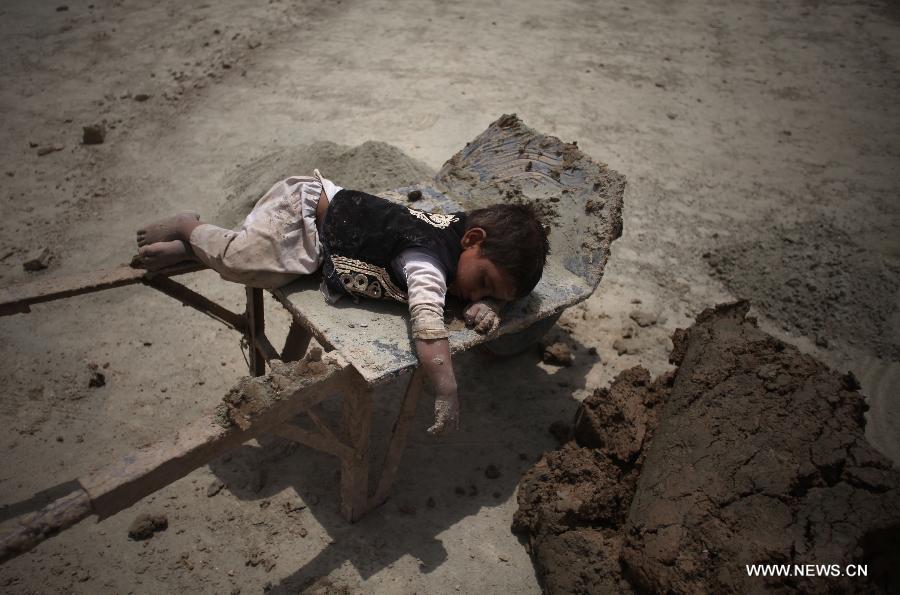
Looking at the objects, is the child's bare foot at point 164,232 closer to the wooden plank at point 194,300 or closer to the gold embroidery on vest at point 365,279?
the wooden plank at point 194,300

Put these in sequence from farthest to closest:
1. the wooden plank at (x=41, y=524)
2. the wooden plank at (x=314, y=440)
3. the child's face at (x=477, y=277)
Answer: the child's face at (x=477, y=277)
the wooden plank at (x=314, y=440)
the wooden plank at (x=41, y=524)

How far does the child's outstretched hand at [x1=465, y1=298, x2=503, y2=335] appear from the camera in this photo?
2384mm

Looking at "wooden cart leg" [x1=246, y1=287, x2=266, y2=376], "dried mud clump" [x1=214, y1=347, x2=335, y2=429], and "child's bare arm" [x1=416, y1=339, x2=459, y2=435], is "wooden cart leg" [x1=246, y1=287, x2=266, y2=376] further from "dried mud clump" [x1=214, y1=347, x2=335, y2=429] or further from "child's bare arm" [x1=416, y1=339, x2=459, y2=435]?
"child's bare arm" [x1=416, y1=339, x2=459, y2=435]

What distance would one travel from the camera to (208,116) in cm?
555

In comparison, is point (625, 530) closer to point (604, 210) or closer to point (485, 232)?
point (485, 232)

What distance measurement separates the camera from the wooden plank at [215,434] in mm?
1584

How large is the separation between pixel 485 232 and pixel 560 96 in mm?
4239

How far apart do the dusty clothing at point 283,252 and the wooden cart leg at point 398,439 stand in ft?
1.37

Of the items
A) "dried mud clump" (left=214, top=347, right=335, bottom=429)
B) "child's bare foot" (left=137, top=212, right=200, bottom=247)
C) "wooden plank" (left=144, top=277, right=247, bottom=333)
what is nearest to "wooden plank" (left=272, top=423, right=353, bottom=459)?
"dried mud clump" (left=214, top=347, right=335, bottom=429)

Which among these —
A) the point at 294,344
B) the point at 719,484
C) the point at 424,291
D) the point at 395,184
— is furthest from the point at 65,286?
the point at 719,484

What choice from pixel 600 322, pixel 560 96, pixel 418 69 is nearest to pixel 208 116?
pixel 418 69

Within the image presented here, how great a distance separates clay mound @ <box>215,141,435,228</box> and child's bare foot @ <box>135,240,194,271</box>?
1.64 meters

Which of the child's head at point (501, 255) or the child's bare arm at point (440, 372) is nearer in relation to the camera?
the child's bare arm at point (440, 372)

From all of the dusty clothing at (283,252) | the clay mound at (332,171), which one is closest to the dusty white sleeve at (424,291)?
the dusty clothing at (283,252)
